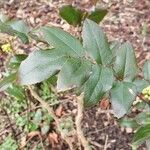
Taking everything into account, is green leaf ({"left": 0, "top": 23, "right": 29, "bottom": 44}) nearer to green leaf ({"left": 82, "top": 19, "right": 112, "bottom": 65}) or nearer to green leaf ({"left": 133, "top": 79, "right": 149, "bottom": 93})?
green leaf ({"left": 82, "top": 19, "right": 112, "bottom": 65})

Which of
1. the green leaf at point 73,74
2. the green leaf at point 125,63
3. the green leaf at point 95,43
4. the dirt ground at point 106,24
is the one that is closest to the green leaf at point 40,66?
the green leaf at point 73,74

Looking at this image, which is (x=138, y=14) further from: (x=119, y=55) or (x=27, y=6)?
(x=119, y=55)

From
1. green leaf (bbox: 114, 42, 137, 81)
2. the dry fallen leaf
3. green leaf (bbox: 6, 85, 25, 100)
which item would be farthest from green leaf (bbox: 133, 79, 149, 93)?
the dry fallen leaf

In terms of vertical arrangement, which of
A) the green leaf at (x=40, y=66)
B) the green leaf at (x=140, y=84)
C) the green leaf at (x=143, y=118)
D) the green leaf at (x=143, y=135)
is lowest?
the green leaf at (x=143, y=118)

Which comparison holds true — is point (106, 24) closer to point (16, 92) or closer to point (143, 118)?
point (16, 92)

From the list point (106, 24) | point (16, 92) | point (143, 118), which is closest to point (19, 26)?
point (143, 118)

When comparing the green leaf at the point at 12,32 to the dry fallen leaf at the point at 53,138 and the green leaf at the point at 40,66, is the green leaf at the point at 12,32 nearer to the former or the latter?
the green leaf at the point at 40,66
